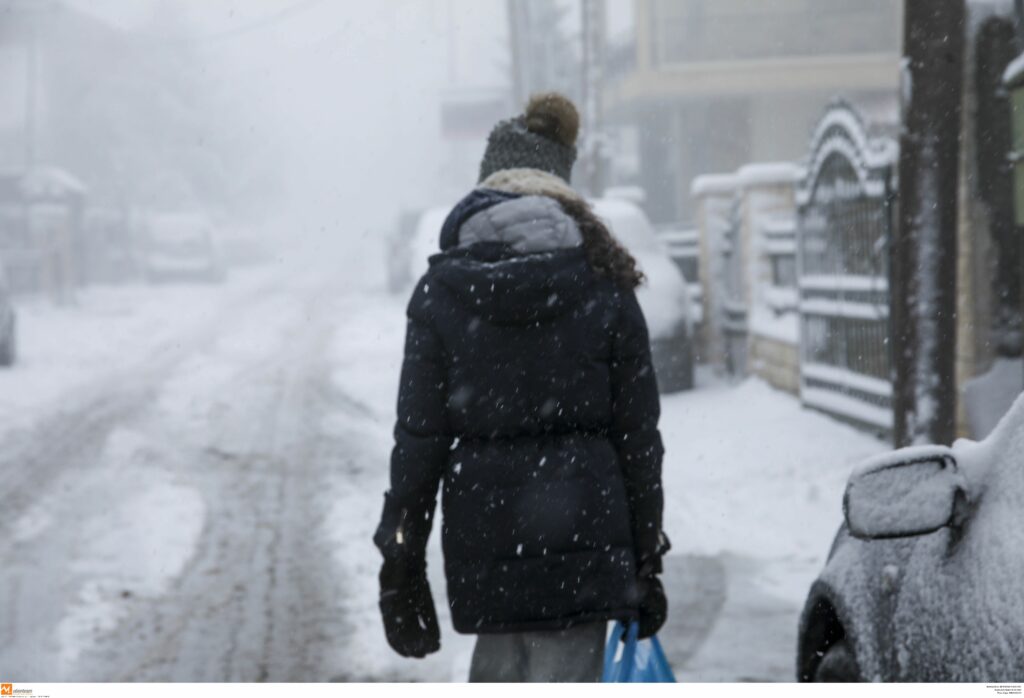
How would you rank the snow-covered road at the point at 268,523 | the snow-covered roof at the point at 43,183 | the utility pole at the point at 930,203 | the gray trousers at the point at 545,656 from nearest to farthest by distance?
1. the gray trousers at the point at 545,656
2. the snow-covered road at the point at 268,523
3. the utility pole at the point at 930,203
4. the snow-covered roof at the point at 43,183

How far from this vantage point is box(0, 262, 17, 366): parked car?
15305 mm

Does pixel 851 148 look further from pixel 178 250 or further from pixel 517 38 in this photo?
pixel 178 250

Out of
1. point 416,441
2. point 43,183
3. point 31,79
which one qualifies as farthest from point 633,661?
point 31,79

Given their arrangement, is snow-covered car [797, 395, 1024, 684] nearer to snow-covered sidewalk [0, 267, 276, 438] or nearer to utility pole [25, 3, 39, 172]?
snow-covered sidewalk [0, 267, 276, 438]

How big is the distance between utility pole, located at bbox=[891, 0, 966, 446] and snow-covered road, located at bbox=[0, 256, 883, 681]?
996mm

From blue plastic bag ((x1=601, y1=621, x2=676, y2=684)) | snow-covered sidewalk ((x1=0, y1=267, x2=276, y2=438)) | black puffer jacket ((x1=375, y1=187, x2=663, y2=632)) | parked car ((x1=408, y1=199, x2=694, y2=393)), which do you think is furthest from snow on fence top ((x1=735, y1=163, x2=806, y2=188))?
black puffer jacket ((x1=375, y1=187, x2=663, y2=632))

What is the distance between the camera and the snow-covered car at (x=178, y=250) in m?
32.2

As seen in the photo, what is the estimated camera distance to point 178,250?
106ft

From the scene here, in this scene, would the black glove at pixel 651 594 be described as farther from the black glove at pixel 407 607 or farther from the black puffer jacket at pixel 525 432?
the black glove at pixel 407 607

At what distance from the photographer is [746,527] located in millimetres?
7719

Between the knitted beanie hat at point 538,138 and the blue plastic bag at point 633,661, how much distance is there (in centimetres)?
104

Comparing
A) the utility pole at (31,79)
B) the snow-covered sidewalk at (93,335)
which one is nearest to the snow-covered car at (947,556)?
the snow-covered sidewalk at (93,335)

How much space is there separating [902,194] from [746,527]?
195 cm

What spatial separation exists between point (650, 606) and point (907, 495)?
89 centimetres
